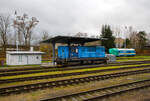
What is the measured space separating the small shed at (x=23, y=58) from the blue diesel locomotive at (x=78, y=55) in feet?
18.3

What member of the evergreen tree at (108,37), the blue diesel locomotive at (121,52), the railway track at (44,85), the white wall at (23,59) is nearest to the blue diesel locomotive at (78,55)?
the white wall at (23,59)

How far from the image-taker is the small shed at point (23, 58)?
22.0 meters

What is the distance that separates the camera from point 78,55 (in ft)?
64.4

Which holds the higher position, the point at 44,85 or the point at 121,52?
the point at 121,52

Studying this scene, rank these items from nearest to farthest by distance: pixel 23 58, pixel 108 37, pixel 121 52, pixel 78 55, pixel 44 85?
pixel 44 85, pixel 78 55, pixel 23 58, pixel 121 52, pixel 108 37

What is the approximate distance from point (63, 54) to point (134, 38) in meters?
60.9

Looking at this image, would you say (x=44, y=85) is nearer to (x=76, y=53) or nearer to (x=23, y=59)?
(x=76, y=53)

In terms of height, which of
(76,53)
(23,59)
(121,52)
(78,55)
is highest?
(76,53)

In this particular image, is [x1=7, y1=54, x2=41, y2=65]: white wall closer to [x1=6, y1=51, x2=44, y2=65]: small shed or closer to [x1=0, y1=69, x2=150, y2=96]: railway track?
[x1=6, y1=51, x2=44, y2=65]: small shed

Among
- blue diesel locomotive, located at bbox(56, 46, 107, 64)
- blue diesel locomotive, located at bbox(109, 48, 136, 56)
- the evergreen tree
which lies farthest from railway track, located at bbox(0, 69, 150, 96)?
the evergreen tree

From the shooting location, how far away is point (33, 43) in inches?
2110

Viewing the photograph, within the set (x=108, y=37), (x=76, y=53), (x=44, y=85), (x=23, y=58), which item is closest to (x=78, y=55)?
(x=76, y=53)

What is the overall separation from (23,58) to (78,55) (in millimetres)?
9902

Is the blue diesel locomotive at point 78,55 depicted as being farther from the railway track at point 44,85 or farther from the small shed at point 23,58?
the railway track at point 44,85
